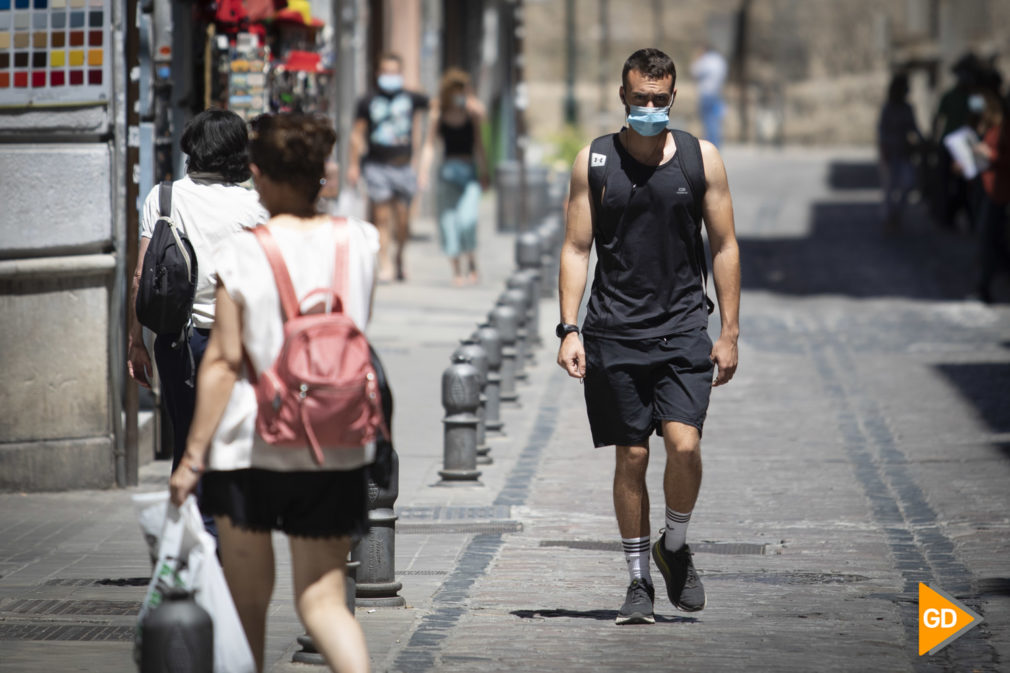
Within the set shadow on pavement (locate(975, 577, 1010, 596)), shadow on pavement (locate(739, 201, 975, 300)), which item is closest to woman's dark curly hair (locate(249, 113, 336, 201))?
shadow on pavement (locate(975, 577, 1010, 596))

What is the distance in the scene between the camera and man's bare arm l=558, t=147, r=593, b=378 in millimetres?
6316

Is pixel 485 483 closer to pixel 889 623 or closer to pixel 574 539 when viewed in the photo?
pixel 574 539

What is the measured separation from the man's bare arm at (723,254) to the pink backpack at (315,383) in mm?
1899

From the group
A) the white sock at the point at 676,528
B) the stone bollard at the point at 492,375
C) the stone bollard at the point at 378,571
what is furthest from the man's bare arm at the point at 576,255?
the stone bollard at the point at 492,375

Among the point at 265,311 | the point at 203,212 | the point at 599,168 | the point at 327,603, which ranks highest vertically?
the point at 599,168

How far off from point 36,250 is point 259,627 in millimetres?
4178

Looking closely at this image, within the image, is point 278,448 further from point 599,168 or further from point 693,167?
point 693,167

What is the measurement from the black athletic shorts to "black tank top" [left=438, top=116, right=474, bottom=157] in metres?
11.5

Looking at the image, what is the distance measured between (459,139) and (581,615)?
11.6 m

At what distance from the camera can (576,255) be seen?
6375 millimetres

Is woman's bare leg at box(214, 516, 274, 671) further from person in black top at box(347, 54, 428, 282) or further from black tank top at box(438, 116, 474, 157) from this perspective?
black tank top at box(438, 116, 474, 157)

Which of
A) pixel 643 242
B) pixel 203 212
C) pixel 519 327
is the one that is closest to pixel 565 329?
pixel 643 242

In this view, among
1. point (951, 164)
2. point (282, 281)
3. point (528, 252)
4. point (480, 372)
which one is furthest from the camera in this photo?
point (951, 164)

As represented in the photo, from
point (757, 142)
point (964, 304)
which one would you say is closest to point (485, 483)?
point (964, 304)
